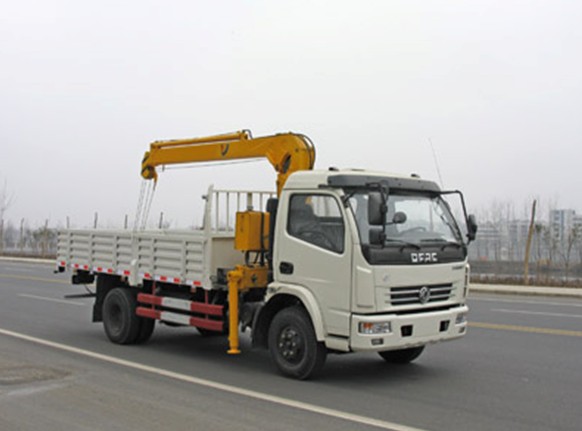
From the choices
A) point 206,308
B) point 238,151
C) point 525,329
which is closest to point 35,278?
point 238,151

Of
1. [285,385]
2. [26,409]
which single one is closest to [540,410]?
[285,385]

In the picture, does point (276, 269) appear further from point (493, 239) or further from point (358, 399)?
point (493, 239)

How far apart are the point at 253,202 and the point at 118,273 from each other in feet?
7.99

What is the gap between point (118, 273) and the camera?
35.4 feet

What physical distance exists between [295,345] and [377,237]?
1.65 m

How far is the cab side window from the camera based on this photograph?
7.84 m

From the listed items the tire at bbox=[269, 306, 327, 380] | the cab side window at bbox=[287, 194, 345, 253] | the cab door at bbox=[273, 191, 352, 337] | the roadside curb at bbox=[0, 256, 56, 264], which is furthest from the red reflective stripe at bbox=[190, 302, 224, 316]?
the roadside curb at bbox=[0, 256, 56, 264]

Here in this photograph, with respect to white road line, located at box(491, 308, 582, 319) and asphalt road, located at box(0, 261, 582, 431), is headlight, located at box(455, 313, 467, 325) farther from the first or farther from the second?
white road line, located at box(491, 308, 582, 319)

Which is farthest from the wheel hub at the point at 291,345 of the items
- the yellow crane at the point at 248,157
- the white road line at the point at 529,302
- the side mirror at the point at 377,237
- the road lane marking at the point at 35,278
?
the road lane marking at the point at 35,278

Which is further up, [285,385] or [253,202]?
[253,202]

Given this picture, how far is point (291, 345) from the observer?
321 inches

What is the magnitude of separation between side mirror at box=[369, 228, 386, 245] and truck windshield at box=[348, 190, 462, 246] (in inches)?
1.8

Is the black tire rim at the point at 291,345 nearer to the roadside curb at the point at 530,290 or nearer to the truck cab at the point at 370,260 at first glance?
the truck cab at the point at 370,260

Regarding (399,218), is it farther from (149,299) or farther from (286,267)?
A: (149,299)
